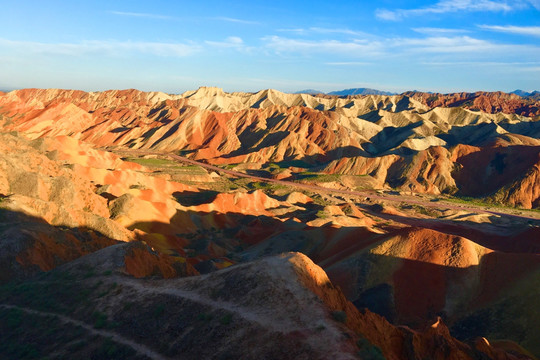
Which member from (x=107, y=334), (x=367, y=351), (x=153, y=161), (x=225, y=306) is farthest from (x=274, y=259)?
(x=153, y=161)

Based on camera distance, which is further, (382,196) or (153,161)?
(153,161)

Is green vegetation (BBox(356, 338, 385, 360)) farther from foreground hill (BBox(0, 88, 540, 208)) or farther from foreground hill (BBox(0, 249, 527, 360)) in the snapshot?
foreground hill (BBox(0, 88, 540, 208))

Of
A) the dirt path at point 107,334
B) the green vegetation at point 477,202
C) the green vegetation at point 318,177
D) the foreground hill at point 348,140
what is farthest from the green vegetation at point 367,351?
the foreground hill at point 348,140

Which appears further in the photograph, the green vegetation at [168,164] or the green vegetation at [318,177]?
the green vegetation at [168,164]

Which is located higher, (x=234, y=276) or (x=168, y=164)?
(x=234, y=276)

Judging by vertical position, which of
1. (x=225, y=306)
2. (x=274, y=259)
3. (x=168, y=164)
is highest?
(x=274, y=259)

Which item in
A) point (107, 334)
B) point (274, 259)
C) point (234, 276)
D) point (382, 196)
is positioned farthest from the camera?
point (382, 196)

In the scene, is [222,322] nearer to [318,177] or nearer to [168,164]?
[318,177]

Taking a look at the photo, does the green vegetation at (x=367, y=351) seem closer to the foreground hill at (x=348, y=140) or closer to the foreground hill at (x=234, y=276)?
the foreground hill at (x=234, y=276)

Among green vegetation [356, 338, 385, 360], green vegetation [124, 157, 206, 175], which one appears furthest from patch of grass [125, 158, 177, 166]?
green vegetation [356, 338, 385, 360]

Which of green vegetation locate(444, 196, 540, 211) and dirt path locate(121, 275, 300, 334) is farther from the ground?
dirt path locate(121, 275, 300, 334)
